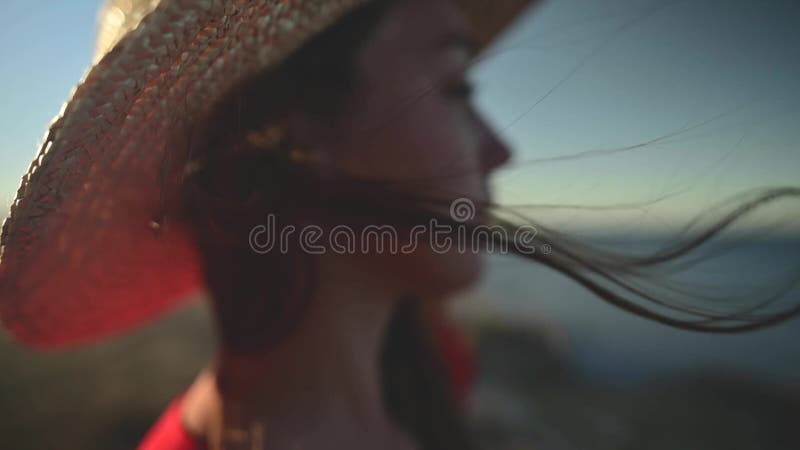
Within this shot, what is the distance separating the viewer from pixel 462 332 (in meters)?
1.71

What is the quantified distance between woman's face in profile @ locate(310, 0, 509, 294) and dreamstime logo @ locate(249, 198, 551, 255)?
5 cm

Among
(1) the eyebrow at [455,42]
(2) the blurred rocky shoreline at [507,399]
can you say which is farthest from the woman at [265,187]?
(2) the blurred rocky shoreline at [507,399]

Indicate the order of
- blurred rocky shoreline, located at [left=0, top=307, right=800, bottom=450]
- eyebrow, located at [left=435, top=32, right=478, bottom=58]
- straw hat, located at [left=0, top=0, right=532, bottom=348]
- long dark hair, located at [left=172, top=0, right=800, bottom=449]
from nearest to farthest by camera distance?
1. straw hat, located at [left=0, top=0, right=532, bottom=348]
2. long dark hair, located at [left=172, top=0, right=800, bottom=449]
3. eyebrow, located at [left=435, top=32, right=478, bottom=58]
4. blurred rocky shoreline, located at [left=0, top=307, right=800, bottom=450]

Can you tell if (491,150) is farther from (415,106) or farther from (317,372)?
(317,372)

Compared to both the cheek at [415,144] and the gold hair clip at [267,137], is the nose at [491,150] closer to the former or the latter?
the cheek at [415,144]

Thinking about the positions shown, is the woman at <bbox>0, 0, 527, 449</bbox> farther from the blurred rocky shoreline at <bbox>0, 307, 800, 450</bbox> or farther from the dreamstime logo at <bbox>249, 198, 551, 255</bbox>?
the blurred rocky shoreline at <bbox>0, 307, 800, 450</bbox>

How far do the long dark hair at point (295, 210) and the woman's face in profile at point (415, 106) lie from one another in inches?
1.1

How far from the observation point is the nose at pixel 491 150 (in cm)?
68

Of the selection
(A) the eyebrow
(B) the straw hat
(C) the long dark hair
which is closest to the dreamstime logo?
(C) the long dark hair

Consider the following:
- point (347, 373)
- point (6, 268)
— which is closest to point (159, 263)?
point (6, 268)

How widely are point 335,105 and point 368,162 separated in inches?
4.2

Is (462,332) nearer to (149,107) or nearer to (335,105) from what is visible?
(335,105)

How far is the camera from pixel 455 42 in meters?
0.78

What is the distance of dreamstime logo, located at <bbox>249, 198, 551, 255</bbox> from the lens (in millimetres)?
675
